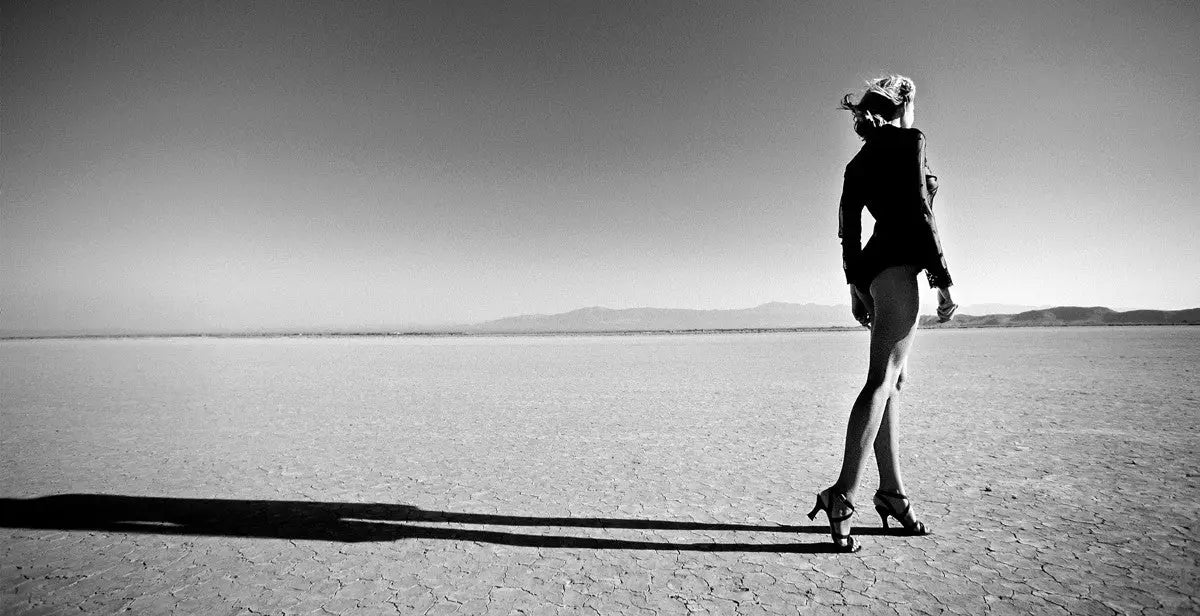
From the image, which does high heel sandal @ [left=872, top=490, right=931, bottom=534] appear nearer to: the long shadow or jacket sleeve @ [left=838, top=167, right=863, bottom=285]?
the long shadow

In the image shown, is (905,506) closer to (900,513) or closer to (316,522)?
(900,513)

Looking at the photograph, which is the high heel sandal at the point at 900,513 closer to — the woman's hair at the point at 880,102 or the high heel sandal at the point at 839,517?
the high heel sandal at the point at 839,517

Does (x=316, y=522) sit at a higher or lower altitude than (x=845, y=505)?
lower

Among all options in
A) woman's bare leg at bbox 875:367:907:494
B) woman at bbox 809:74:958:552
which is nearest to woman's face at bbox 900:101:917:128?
woman at bbox 809:74:958:552

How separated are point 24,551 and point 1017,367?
14.4 meters

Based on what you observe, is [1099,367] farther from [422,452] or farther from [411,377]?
[411,377]

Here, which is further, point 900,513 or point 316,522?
point 316,522

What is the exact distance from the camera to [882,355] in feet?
6.86

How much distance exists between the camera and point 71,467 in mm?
4016

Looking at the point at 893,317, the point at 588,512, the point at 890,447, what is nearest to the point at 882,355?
the point at 893,317

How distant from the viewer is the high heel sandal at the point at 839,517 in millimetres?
2137

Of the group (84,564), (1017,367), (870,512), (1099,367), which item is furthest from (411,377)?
(1099,367)

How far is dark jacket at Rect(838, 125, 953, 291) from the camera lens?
205 cm

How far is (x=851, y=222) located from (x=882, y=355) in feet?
1.88
